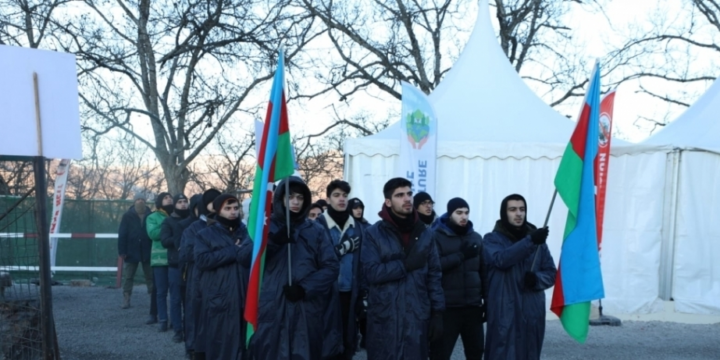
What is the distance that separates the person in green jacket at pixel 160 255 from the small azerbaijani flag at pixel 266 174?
463 centimetres

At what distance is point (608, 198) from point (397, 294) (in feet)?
21.8


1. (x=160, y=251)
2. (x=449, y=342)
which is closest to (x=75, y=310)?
(x=160, y=251)

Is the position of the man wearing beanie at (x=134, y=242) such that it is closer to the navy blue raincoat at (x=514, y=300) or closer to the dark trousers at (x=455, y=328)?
the dark trousers at (x=455, y=328)

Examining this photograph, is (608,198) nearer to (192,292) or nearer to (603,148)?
(603,148)

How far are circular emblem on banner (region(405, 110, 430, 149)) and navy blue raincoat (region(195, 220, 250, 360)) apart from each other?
4.43 meters

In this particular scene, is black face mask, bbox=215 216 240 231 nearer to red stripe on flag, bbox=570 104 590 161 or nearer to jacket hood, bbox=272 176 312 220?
jacket hood, bbox=272 176 312 220

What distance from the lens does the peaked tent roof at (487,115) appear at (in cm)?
1084

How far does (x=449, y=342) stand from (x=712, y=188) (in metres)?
6.37

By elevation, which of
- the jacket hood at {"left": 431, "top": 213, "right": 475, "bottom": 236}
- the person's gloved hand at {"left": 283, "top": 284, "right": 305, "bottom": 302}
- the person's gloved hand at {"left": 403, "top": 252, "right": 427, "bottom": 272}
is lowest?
the person's gloved hand at {"left": 283, "top": 284, "right": 305, "bottom": 302}

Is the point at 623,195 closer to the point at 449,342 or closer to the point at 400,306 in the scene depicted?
the point at 449,342

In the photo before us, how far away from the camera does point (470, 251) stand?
621cm

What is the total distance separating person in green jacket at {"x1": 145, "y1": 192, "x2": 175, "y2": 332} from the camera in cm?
955

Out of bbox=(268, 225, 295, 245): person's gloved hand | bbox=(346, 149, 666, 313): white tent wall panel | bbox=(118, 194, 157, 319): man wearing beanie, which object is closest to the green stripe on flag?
bbox=(268, 225, 295, 245): person's gloved hand

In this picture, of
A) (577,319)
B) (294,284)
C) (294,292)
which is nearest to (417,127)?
(577,319)
